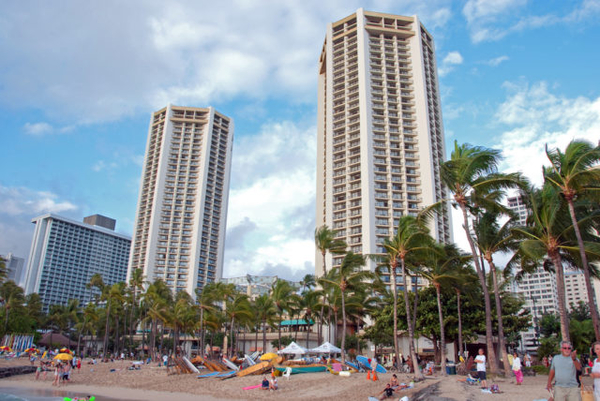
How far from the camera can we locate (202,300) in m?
50.8

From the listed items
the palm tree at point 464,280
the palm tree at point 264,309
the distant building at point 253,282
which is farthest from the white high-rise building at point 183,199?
the palm tree at point 464,280

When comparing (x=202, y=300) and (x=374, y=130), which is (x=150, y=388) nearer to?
(x=202, y=300)

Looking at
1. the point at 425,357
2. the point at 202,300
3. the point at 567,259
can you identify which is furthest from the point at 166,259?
the point at 567,259

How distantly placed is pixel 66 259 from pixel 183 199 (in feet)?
258

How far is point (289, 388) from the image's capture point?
2497 centimetres

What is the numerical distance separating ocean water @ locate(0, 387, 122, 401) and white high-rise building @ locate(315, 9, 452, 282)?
1877 inches

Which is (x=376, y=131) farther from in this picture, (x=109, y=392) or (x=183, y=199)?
(x=109, y=392)

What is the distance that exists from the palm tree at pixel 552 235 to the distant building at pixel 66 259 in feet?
536

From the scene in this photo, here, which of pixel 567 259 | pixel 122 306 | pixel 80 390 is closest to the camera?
pixel 567 259

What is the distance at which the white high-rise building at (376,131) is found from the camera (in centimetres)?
7550

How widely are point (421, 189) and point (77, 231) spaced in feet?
455

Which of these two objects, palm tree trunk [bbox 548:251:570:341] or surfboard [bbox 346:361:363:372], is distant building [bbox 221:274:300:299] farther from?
palm tree trunk [bbox 548:251:570:341]

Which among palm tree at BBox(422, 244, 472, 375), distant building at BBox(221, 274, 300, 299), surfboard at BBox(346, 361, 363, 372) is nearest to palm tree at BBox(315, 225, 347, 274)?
surfboard at BBox(346, 361, 363, 372)

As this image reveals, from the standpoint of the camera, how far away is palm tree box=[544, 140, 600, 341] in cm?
2028
